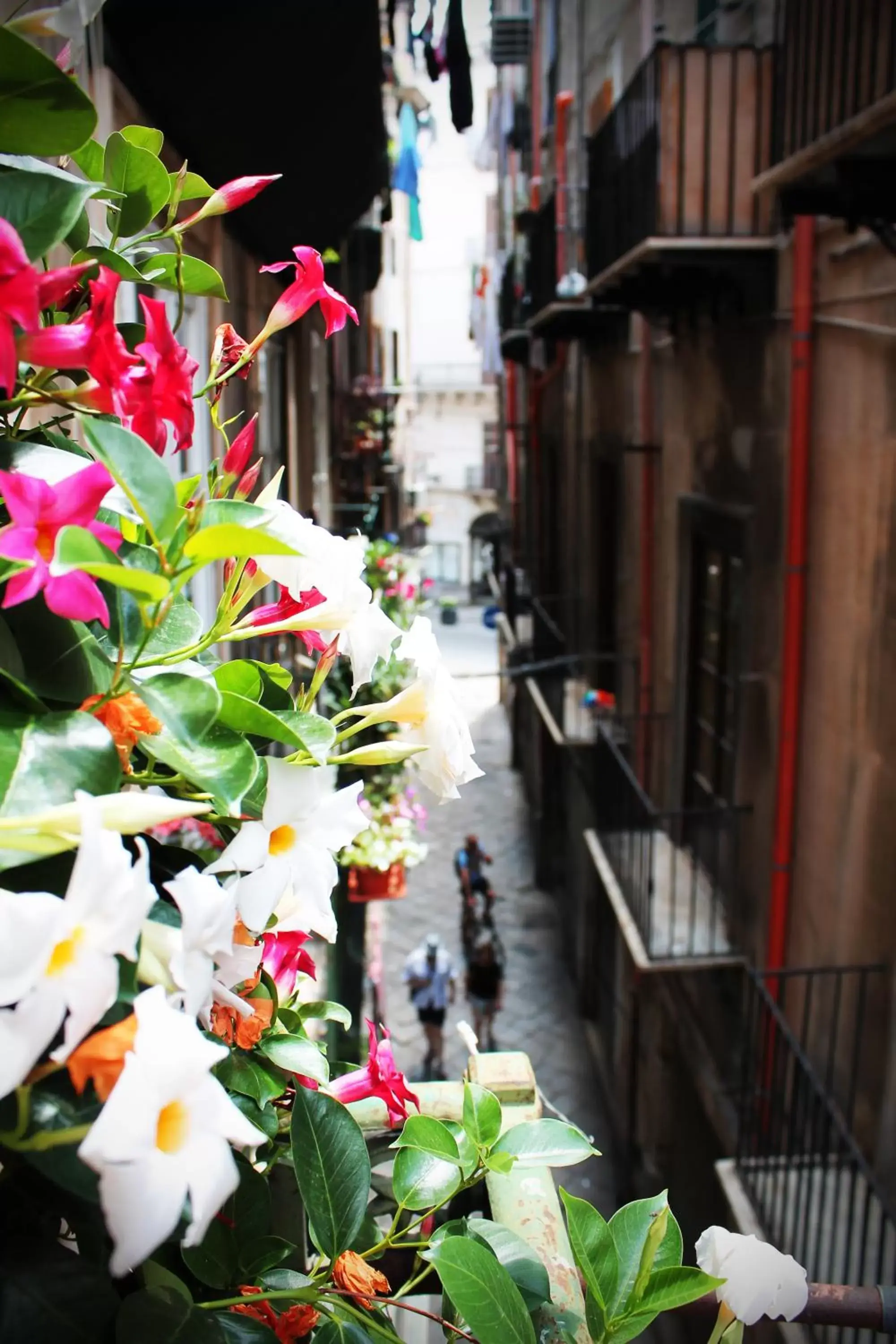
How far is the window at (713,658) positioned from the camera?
6.66 meters

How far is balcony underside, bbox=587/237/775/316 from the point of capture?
5.90 metres

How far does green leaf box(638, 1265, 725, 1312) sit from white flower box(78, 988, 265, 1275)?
0.44 m

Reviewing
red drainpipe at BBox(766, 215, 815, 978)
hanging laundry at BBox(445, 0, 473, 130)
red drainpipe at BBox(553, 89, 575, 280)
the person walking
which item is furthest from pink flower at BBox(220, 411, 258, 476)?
red drainpipe at BBox(553, 89, 575, 280)

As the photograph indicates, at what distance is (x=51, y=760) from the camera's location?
0.71m

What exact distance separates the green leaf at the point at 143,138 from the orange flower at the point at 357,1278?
2.96 feet

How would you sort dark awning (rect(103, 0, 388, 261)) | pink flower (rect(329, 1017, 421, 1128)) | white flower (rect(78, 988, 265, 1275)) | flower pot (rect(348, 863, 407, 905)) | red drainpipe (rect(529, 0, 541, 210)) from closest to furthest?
1. white flower (rect(78, 988, 265, 1275))
2. pink flower (rect(329, 1017, 421, 1128))
3. dark awning (rect(103, 0, 388, 261))
4. flower pot (rect(348, 863, 407, 905))
5. red drainpipe (rect(529, 0, 541, 210))

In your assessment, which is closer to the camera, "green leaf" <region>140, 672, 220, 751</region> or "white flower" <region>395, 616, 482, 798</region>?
"green leaf" <region>140, 672, 220, 751</region>

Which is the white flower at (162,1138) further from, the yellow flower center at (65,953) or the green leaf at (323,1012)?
the green leaf at (323,1012)

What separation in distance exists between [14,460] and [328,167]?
4.78 m

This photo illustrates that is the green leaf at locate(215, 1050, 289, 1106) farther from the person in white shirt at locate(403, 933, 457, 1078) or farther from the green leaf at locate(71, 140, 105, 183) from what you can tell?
the person in white shirt at locate(403, 933, 457, 1078)

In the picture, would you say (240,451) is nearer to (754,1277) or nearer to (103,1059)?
(103,1059)

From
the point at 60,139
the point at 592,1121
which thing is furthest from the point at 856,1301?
the point at 592,1121

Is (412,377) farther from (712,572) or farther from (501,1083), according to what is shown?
(501,1083)

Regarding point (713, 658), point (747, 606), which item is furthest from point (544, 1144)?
point (713, 658)
